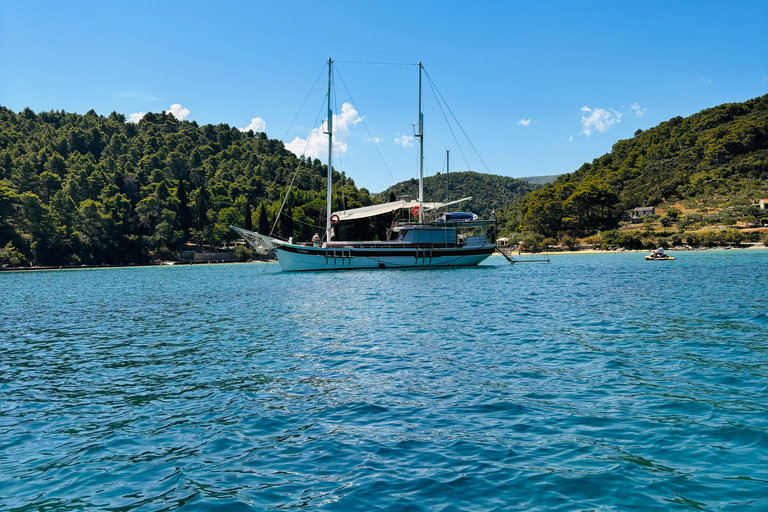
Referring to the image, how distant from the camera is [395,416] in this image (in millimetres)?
8461

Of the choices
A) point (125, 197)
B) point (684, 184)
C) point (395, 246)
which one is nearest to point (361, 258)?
point (395, 246)

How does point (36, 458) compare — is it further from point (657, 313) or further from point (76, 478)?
point (657, 313)

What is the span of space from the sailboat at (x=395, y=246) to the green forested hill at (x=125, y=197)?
3646cm

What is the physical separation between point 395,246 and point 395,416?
51131mm

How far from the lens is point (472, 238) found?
2525 inches

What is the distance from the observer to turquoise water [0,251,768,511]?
19.2ft

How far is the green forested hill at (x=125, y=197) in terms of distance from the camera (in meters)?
98.8

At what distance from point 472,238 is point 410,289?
105 feet

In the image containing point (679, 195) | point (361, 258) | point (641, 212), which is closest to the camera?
point (361, 258)

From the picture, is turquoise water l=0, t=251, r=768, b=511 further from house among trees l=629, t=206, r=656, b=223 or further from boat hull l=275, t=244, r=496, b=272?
house among trees l=629, t=206, r=656, b=223

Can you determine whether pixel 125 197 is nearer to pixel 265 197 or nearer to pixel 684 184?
pixel 265 197

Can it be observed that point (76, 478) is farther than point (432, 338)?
No

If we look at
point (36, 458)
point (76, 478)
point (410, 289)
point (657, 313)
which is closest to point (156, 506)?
point (76, 478)

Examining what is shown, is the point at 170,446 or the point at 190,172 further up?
the point at 190,172
